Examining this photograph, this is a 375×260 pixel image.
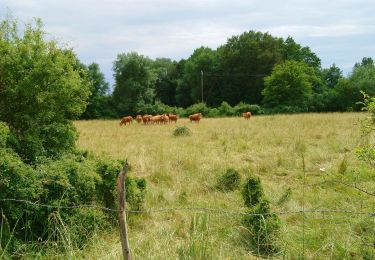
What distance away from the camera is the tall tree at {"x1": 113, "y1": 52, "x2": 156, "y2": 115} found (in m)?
57.8

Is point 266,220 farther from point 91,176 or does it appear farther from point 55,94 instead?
point 55,94

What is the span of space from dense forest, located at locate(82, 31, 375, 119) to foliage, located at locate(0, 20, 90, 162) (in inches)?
1457

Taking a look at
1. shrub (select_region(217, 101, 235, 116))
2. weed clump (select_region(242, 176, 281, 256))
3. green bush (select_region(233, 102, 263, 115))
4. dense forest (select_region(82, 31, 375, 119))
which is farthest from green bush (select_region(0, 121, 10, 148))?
green bush (select_region(233, 102, 263, 115))

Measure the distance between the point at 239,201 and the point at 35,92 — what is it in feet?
13.3

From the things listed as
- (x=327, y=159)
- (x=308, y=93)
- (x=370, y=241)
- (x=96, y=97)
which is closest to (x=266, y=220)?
(x=370, y=241)

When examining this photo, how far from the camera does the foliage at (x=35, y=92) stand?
666 cm

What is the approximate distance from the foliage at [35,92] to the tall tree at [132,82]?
49971 millimetres

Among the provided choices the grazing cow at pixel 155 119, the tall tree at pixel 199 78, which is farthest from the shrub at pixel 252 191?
the tall tree at pixel 199 78

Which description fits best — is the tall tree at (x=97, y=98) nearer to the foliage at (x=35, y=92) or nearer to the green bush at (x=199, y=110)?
the green bush at (x=199, y=110)

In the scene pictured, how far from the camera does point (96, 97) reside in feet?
208

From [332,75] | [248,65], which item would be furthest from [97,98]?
[332,75]

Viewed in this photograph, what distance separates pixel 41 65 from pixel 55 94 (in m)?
0.54

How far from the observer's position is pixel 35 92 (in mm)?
6766

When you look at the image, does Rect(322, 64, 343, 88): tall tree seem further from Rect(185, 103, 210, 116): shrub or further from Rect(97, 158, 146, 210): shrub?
Rect(97, 158, 146, 210): shrub
